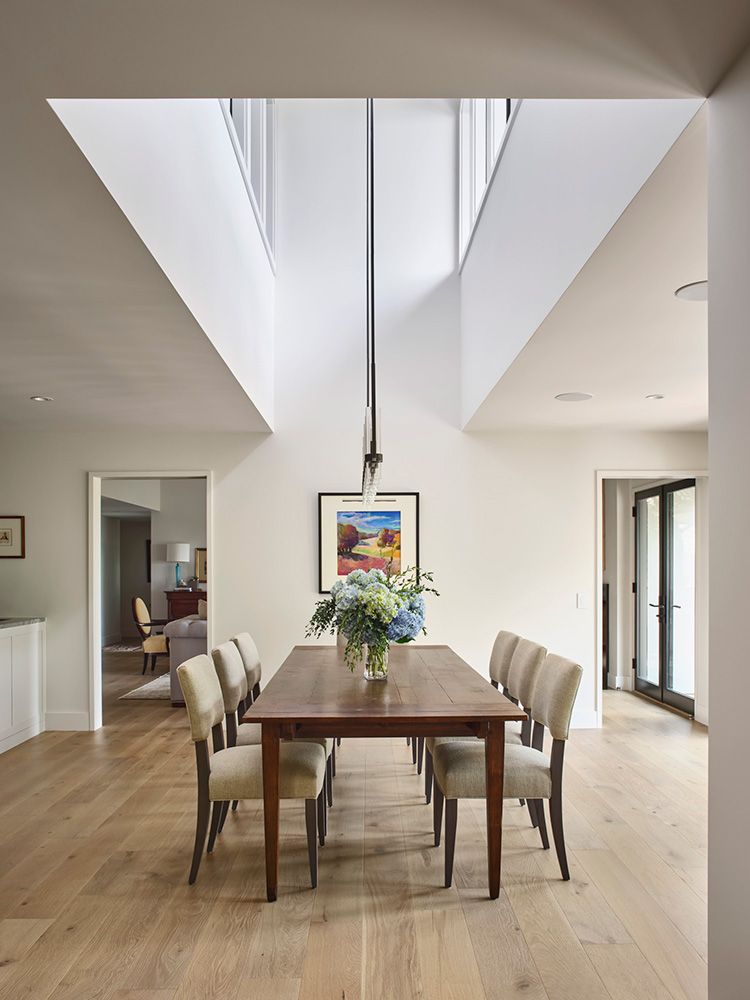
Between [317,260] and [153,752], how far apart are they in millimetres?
3952

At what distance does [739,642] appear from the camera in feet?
4.79

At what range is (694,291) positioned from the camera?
2.61 metres

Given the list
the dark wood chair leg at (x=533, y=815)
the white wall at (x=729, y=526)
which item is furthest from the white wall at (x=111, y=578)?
the white wall at (x=729, y=526)

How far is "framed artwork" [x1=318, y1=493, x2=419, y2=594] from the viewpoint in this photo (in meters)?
5.72

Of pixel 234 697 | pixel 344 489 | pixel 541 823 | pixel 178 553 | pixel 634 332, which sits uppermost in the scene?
pixel 634 332

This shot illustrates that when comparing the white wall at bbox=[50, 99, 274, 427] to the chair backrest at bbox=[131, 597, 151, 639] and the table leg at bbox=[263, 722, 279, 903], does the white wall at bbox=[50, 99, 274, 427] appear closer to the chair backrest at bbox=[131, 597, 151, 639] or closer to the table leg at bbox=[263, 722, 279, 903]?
the table leg at bbox=[263, 722, 279, 903]

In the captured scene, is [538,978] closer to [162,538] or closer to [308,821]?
[308,821]

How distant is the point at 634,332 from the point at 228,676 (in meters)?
2.46

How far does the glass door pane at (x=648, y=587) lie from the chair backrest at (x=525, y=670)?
3.14 meters

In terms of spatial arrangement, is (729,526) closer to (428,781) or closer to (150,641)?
(428,781)

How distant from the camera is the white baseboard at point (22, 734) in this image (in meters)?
5.06

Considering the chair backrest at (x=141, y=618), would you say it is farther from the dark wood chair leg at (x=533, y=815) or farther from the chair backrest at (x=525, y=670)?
the dark wood chair leg at (x=533, y=815)

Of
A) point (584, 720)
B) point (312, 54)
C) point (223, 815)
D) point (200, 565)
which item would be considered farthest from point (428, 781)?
point (200, 565)

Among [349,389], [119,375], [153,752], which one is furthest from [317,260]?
[153,752]
